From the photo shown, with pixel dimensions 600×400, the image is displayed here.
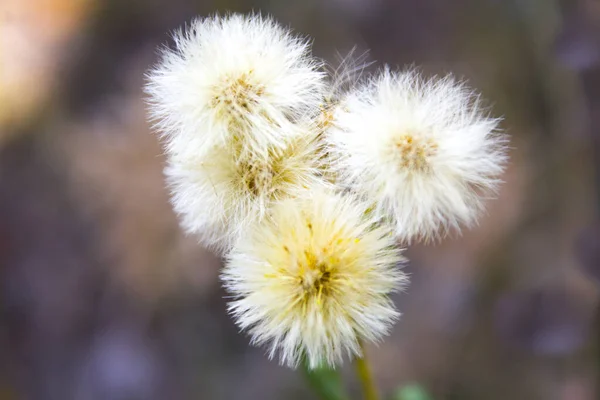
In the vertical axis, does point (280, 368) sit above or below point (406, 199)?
below

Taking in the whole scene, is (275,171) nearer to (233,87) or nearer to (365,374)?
(233,87)

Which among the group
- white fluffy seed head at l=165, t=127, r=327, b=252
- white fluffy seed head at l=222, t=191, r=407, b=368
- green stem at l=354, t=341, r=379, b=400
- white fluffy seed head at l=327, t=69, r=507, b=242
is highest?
white fluffy seed head at l=327, t=69, r=507, b=242

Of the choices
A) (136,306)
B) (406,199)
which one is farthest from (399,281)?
(136,306)

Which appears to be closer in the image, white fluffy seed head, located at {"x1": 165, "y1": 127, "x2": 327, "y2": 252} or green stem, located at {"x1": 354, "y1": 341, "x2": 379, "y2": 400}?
white fluffy seed head, located at {"x1": 165, "y1": 127, "x2": 327, "y2": 252}

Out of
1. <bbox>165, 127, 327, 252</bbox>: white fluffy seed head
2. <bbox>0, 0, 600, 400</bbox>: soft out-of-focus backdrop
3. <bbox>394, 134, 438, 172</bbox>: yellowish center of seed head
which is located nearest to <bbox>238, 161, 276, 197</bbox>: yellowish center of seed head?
<bbox>165, 127, 327, 252</bbox>: white fluffy seed head

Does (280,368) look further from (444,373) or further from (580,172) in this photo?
(580,172)

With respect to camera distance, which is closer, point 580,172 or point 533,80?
point 580,172

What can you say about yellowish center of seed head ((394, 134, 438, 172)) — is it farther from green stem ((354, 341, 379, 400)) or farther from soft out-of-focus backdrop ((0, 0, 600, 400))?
soft out-of-focus backdrop ((0, 0, 600, 400))
